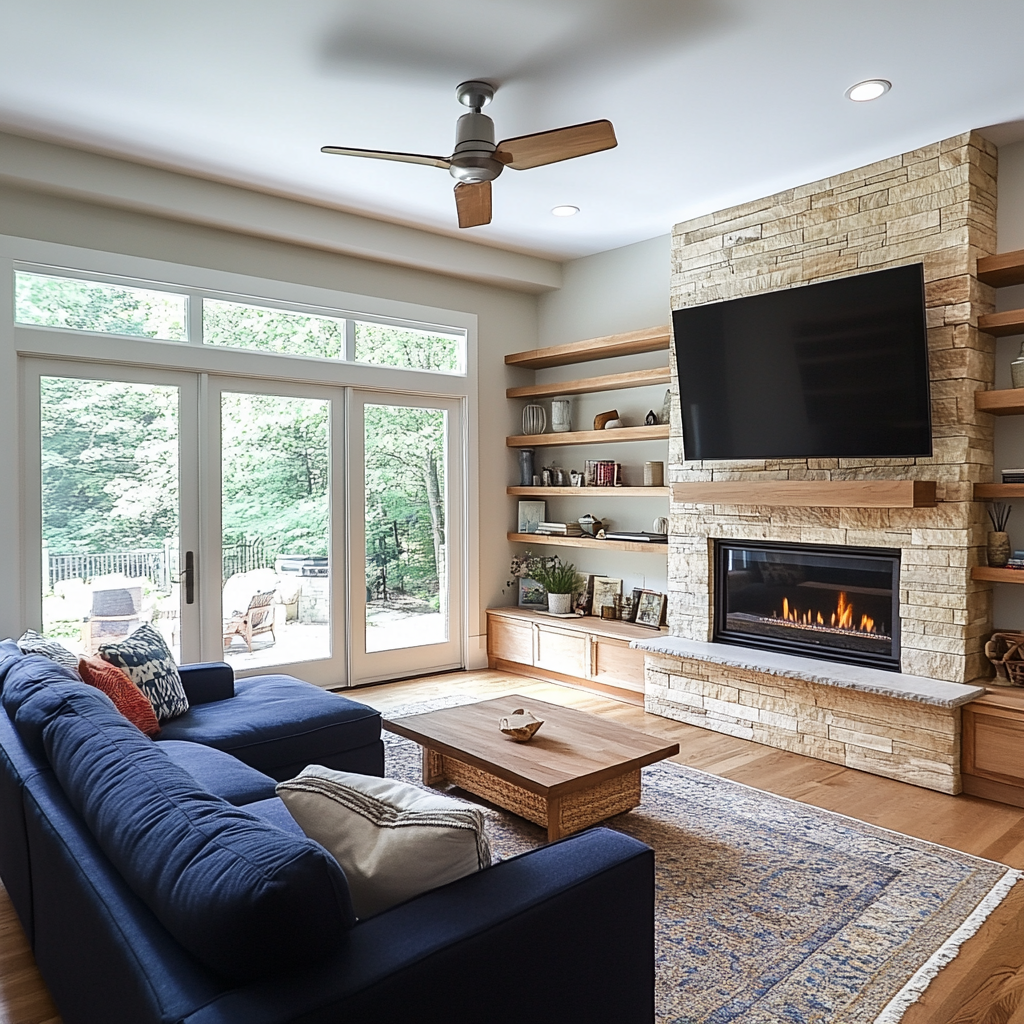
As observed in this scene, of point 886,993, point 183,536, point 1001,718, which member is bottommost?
point 886,993

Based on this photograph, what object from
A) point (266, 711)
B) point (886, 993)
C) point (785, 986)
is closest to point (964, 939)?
point (886, 993)

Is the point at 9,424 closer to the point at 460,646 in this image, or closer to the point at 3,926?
the point at 3,926

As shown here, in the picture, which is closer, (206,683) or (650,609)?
(206,683)

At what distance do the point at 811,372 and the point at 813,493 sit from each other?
604 mm

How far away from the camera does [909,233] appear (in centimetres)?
392

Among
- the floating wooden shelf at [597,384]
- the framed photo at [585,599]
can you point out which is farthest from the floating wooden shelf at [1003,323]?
the framed photo at [585,599]

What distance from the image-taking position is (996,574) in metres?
3.65

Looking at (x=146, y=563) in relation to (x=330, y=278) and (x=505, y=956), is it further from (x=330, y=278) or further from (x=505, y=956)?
(x=505, y=956)

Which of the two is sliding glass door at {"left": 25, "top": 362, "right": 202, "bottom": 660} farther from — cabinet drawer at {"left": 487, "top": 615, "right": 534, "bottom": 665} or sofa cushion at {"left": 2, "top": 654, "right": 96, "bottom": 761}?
cabinet drawer at {"left": 487, "top": 615, "right": 534, "bottom": 665}

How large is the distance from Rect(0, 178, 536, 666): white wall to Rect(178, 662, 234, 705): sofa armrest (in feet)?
3.84

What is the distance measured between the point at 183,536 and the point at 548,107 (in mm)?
2950

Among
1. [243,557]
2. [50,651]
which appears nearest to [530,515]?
[243,557]

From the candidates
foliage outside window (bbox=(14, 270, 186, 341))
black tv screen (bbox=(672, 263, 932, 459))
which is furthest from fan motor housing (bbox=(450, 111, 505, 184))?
foliage outside window (bbox=(14, 270, 186, 341))

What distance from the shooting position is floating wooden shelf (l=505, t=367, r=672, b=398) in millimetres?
5176
